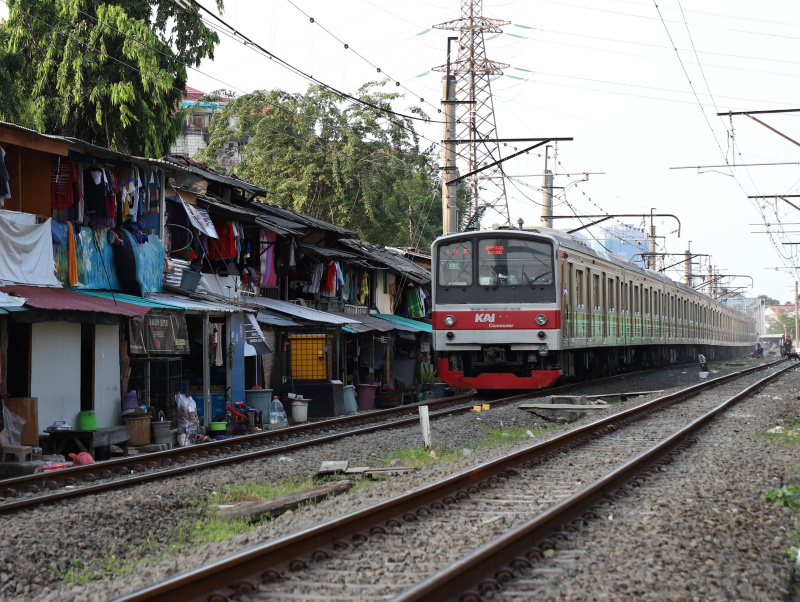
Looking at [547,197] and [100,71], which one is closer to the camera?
[100,71]

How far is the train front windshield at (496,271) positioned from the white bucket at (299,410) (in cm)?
308

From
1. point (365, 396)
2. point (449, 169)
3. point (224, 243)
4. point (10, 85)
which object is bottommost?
point (365, 396)

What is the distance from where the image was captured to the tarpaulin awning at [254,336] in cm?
1575

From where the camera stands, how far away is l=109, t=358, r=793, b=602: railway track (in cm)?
441

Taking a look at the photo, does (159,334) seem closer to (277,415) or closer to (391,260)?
(277,415)

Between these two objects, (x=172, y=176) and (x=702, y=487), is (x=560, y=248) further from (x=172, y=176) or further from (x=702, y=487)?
(x=702, y=487)

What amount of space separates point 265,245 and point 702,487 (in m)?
13.6

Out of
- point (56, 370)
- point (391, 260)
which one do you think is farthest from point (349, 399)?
point (391, 260)

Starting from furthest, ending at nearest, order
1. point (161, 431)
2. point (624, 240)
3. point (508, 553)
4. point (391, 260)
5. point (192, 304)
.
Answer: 1. point (624, 240)
2. point (391, 260)
3. point (192, 304)
4. point (161, 431)
5. point (508, 553)

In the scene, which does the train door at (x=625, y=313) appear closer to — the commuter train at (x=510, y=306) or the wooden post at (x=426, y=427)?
the commuter train at (x=510, y=306)

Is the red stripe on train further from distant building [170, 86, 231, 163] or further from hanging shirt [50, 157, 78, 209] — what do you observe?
distant building [170, 86, 231, 163]

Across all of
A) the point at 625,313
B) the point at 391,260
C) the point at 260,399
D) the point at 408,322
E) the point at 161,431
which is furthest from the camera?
the point at 408,322

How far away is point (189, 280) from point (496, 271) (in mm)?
5443

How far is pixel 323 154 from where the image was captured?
3303cm
